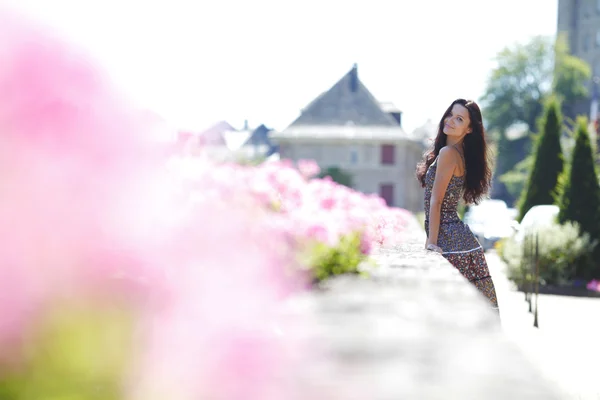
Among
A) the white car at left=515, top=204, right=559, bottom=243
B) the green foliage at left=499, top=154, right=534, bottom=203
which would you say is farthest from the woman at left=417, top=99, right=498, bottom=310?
the green foliage at left=499, top=154, right=534, bottom=203

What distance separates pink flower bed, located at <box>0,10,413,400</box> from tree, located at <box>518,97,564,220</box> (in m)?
18.1

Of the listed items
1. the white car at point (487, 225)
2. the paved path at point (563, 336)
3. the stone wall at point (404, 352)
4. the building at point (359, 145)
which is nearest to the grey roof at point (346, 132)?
the building at point (359, 145)

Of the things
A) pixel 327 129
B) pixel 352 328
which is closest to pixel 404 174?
pixel 327 129

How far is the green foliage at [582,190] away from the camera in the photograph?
14.2 m

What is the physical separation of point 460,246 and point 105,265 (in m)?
3.58

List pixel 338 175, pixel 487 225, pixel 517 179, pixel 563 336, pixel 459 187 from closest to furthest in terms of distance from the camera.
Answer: pixel 459 187 → pixel 563 336 → pixel 487 225 → pixel 338 175 → pixel 517 179

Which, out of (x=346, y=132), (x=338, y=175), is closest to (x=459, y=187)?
(x=338, y=175)

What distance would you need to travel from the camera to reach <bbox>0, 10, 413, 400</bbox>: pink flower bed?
75 cm

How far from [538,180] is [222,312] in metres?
18.3

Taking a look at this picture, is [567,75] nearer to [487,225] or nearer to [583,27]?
[583,27]

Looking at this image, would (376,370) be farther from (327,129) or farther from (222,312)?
(327,129)

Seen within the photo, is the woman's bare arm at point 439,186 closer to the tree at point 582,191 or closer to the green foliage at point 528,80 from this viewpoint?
the tree at point 582,191

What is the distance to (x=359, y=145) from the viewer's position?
156ft

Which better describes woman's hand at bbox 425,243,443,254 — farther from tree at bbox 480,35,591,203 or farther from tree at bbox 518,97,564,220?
tree at bbox 480,35,591,203
